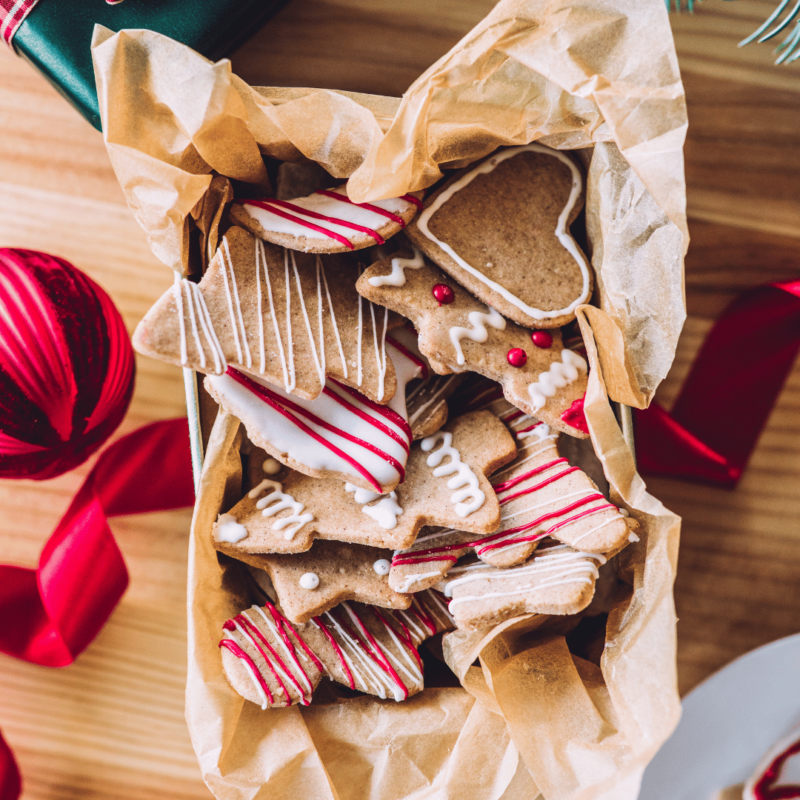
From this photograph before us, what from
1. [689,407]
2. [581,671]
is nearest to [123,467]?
[581,671]

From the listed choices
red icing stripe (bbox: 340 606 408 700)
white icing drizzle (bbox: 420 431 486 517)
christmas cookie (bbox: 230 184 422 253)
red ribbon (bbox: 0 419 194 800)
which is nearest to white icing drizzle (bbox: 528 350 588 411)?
white icing drizzle (bbox: 420 431 486 517)

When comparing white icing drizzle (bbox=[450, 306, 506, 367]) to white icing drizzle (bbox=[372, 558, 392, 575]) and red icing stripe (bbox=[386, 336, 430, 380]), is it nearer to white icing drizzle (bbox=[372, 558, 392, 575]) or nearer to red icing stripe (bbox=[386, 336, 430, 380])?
red icing stripe (bbox=[386, 336, 430, 380])

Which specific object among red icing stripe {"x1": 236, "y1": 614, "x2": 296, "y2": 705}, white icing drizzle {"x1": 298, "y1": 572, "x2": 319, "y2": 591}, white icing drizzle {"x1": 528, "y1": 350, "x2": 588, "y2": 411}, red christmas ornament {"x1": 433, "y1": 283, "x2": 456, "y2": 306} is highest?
red christmas ornament {"x1": 433, "y1": 283, "x2": 456, "y2": 306}

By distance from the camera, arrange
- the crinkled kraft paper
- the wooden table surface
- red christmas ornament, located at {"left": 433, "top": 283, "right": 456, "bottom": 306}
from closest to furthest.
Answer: the crinkled kraft paper
red christmas ornament, located at {"left": 433, "top": 283, "right": 456, "bottom": 306}
the wooden table surface

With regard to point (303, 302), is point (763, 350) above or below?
below

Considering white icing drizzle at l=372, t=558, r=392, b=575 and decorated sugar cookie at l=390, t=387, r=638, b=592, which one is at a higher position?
decorated sugar cookie at l=390, t=387, r=638, b=592

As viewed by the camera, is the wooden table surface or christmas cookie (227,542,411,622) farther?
the wooden table surface

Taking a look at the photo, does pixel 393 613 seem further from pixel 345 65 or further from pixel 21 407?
pixel 345 65
